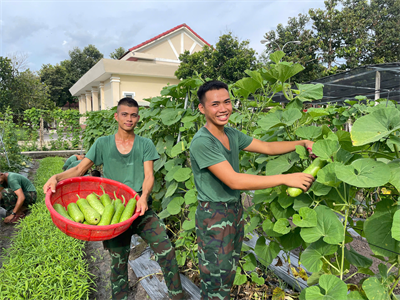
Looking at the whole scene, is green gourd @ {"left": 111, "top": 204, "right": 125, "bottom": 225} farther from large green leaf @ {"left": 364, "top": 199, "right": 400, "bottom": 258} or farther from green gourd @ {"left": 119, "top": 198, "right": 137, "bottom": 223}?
large green leaf @ {"left": 364, "top": 199, "right": 400, "bottom": 258}

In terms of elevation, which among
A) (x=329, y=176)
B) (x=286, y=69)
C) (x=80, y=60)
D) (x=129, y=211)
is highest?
(x=80, y=60)

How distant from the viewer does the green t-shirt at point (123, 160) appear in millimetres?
2141

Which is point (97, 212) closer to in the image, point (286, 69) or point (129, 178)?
point (129, 178)

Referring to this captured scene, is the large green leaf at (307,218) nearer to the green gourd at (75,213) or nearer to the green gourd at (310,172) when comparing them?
the green gourd at (310,172)

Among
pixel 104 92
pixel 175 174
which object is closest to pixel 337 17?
pixel 104 92

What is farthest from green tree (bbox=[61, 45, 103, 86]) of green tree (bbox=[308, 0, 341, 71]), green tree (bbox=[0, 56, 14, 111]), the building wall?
green tree (bbox=[308, 0, 341, 71])

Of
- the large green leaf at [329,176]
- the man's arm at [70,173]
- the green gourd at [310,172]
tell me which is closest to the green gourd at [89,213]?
the man's arm at [70,173]

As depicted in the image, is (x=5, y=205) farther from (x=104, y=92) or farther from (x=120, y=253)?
(x=104, y=92)

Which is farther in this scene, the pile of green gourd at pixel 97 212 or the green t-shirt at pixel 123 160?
→ the green t-shirt at pixel 123 160

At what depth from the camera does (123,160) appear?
7.07ft

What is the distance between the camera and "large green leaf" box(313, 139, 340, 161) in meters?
1.02

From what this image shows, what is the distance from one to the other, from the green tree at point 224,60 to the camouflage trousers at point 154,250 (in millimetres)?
15568

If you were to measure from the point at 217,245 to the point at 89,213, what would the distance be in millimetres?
881

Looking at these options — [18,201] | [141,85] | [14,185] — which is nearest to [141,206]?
[18,201]
